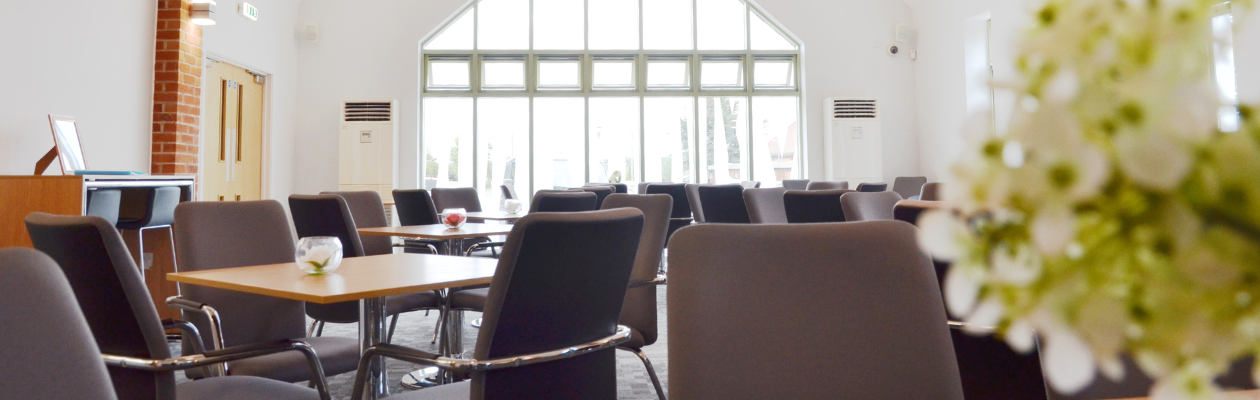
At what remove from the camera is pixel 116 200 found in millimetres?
3879

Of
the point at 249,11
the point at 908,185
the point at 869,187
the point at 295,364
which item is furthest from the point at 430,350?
the point at 908,185

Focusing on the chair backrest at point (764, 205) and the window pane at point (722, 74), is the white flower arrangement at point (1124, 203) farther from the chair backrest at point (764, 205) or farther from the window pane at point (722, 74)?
the window pane at point (722, 74)

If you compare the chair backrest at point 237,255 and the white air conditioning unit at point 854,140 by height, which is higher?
the white air conditioning unit at point 854,140

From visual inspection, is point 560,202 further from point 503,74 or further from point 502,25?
point 502,25

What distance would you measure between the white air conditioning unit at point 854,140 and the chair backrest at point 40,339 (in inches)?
355

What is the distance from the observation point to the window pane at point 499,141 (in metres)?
9.38

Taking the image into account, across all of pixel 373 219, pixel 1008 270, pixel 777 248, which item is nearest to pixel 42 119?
pixel 373 219

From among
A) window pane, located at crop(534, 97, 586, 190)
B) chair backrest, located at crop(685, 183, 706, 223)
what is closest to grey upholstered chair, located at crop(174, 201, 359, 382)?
chair backrest, located at crop(685, 183, 706, 223)

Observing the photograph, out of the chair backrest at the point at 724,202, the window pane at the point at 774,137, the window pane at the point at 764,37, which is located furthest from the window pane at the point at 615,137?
the chair backrest at the point at 724,202

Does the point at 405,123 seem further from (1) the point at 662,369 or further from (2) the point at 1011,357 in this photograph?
(2) the point at 1011,357

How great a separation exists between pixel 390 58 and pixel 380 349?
819 cm

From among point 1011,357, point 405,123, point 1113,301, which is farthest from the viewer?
point 405,123

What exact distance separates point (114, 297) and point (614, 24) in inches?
335

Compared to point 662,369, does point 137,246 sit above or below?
above
